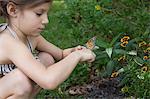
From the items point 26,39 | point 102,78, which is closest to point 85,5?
point 102,78

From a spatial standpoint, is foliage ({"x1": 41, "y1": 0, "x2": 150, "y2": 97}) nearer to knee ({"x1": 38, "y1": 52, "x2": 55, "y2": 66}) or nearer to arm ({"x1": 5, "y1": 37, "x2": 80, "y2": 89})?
knee ({"x1": 38, "y1": 52, "x2": 55, "y2": 66})

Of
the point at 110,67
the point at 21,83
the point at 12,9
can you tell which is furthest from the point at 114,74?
the point at 12,9

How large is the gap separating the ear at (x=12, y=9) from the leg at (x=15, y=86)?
1.10 ft

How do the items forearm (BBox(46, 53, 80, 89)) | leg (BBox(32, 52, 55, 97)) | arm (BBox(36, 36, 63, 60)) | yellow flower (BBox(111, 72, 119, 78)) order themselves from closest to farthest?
forearm (BBox(46, 53, 80, 89)) → leg (BBox(32, 52, 55, 97)) → arm (BBox(36, 36, 63, 60)) → yellow flower (BBox(111, 72, 119, 78))

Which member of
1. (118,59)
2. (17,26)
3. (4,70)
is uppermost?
(17,26)

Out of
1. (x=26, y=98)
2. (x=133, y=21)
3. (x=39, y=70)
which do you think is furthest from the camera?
(x=133, y=21)

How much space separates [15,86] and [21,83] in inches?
1.6

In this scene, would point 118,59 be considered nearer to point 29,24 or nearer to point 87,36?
point 87,36

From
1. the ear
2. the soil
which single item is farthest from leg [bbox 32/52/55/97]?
the soil

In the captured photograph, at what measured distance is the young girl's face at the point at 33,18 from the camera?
10.00 feet

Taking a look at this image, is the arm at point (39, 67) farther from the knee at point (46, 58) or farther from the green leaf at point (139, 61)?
the green leaf at point (139, 61)

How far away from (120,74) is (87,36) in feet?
2.89

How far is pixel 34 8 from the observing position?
A: 3041 millimetres

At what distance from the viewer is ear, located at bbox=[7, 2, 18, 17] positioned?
3078 mm
